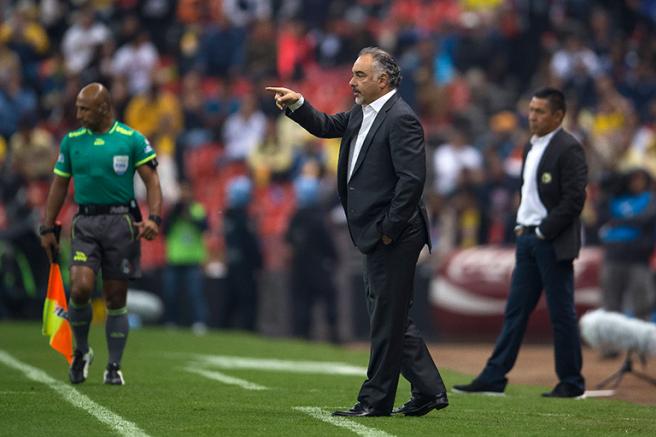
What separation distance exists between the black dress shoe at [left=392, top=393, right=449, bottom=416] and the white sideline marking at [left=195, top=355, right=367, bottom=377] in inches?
159

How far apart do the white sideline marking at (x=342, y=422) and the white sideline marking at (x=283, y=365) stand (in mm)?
3762

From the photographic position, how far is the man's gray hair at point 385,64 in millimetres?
8914

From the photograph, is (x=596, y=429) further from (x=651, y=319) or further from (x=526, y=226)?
(x=651, y=319)

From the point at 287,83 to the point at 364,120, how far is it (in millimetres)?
15785

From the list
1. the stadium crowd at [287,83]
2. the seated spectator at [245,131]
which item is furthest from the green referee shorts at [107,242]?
the seated spectator at [245,131]

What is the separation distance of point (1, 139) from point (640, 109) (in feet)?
34.7

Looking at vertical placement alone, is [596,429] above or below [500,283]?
below

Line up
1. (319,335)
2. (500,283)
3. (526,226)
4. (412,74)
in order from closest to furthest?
(526,226), (500,283), (319,335), (412,74)

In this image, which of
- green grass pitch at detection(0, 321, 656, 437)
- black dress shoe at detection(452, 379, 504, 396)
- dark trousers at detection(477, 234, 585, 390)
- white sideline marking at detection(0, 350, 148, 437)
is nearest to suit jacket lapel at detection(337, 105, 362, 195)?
green grass pitch at detection(0, 321, 656, 437)

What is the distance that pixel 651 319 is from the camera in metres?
17.6

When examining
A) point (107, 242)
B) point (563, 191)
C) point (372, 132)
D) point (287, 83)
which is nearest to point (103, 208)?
point (107, 242)

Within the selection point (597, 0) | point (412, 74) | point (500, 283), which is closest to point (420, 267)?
point (500, 283)

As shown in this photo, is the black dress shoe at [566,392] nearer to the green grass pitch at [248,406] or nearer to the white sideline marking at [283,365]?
the green grass pitch at [248,406]

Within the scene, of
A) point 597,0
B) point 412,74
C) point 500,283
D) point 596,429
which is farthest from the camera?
point 597,0
